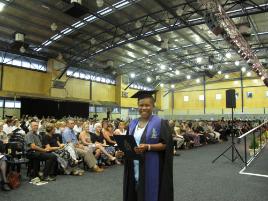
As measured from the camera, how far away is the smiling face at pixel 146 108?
7.66 ft

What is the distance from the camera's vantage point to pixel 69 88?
18484mm

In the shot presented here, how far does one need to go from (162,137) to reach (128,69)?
1961 cm

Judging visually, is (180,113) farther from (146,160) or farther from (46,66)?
(146,160)

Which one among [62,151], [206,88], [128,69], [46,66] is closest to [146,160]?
[62,151]

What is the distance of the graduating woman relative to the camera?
2170mm

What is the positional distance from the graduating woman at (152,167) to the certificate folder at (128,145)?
51mm

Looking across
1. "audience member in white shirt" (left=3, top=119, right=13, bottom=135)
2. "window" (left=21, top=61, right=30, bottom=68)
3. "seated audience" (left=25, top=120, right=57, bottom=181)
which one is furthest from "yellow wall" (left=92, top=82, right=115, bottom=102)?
"seated audience" (left=25, top=120, right=57, bottom=181)

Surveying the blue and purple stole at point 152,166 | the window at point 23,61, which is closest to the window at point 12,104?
the window at point 23,61

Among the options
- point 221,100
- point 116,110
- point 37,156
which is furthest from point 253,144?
point 221,100

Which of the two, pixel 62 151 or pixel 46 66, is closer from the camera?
pixel 62 151

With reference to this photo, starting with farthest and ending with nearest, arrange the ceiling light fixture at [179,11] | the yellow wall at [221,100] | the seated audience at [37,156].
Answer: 1. the yellow wall at [221,100]
2. the ceiling light fixture at [179,11]
3. the seated audience at [37,156]

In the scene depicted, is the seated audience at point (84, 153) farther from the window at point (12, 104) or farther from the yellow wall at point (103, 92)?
the yellow wall at point (103, 92)

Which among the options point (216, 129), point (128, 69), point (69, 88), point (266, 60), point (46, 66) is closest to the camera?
point (216, 129)

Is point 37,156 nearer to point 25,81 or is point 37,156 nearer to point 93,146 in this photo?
point 93,146
